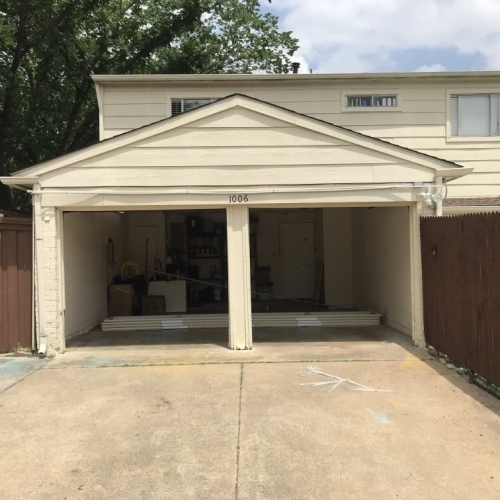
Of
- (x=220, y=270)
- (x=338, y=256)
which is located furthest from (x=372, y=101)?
(x=220, y=270)

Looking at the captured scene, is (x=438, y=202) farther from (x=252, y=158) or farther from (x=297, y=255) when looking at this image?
(x=297, y=255)

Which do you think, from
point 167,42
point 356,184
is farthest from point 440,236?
point 167,42

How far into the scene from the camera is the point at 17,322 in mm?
7480

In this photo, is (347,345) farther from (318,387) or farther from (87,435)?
(87,435)

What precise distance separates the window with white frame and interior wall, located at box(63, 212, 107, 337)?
782cm

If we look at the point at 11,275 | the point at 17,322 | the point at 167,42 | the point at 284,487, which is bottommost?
the point at 284,487

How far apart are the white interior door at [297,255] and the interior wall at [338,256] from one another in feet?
5.69

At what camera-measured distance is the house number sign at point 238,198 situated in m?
7.39

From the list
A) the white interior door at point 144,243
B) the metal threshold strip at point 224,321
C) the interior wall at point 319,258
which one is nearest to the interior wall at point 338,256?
the interior wall at point 319,258

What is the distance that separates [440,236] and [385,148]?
158 cm

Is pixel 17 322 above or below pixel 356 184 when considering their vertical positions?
below

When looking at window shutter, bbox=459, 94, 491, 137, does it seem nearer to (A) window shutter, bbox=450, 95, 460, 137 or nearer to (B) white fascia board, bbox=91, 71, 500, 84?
(A) window shutter, bbox=450, 95, 460, 137

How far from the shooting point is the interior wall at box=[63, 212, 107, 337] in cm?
843

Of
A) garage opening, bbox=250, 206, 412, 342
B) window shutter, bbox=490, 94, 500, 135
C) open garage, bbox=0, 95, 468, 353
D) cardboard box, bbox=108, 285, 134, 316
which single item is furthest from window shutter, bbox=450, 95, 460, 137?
cardboard box, bbox=108, 285, 134, 316
